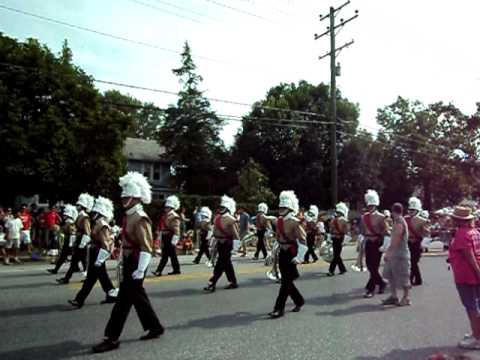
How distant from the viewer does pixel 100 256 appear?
9.17 meters

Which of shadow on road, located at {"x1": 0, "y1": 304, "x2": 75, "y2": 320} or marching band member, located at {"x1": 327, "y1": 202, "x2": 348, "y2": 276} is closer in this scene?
shadow on road, located at {"x1": 0, "y1": 304, "x2": 75, "y2": 320}

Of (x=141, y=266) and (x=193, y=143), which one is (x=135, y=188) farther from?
(x=193, y=143)

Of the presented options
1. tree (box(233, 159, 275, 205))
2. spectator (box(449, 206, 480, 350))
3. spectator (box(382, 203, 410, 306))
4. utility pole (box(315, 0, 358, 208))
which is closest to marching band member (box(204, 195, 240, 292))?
spectator (box(382, 203, 410, 306))

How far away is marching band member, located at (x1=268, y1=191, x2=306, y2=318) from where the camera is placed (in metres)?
8.83

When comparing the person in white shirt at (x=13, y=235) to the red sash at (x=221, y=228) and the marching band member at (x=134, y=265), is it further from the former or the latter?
the marching band member at (x=134, y=265)

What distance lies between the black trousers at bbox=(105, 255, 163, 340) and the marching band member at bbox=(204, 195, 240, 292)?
14.5 ft

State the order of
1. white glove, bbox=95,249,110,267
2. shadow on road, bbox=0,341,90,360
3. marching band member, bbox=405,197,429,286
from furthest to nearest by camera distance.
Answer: marching band member, bbox=405,197,429,286
white glove, bbox=95,249,110,267
shadow on road, bbox=0,341,90,360

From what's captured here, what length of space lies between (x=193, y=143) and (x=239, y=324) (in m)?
43.1

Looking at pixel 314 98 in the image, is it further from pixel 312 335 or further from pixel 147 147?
pixel 312 335

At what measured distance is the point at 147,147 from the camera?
184 ft

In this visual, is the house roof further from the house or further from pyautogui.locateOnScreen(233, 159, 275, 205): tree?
pyautogui.locateOnScreen(233, 159, 275, 205): tree

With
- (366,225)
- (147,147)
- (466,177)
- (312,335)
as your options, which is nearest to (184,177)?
(147,147)

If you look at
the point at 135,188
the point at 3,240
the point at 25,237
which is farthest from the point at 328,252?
Answer: the point at 135,188

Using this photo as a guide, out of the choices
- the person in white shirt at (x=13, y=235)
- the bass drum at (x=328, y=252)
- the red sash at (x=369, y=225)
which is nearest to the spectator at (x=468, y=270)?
the red sash at (x=369, y=225)
